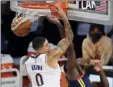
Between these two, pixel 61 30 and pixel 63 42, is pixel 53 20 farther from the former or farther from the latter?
pixel 63 42

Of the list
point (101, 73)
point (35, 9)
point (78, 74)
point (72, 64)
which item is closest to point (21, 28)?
point (35, 9)

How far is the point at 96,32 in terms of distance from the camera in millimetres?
2754

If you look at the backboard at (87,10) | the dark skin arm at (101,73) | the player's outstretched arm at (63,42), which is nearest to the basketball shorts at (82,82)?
the dark skin arm at (101,73)

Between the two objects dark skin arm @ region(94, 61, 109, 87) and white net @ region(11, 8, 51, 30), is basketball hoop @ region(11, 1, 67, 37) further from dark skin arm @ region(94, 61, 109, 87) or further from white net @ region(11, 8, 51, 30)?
dark skin arm @ region(94, 61, 109, 87)

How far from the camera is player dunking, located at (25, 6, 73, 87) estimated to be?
2.63m

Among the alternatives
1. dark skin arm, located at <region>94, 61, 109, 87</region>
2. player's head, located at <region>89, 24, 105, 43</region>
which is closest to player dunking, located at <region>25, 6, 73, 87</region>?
player's head, located at <region>89, 24, 105, 43</region>

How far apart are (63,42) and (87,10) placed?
36cm

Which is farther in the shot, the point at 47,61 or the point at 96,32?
the point at 96,32

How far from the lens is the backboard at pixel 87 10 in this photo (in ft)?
8.68

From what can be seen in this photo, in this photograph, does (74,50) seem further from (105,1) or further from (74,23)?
(105,1)

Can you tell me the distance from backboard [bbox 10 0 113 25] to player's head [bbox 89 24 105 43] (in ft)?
0.16

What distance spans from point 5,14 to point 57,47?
55cm

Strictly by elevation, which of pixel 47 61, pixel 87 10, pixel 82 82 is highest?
pixel 87 10

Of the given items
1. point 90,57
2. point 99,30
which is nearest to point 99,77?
point 90,57
